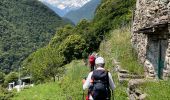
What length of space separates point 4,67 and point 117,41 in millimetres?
132844

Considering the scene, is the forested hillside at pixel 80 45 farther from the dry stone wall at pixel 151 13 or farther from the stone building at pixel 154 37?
the stone building at pixel 154 37

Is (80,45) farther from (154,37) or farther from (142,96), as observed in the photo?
(142,96)

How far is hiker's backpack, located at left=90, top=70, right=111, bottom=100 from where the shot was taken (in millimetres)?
11703

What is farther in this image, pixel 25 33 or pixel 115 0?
pixel 25 33

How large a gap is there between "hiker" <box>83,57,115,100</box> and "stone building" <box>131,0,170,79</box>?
22.4ft

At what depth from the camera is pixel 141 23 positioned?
76.9 feet

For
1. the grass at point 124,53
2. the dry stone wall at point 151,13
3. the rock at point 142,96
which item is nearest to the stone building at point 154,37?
the dry stone wall at point 151,13

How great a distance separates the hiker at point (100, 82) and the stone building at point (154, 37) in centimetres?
683

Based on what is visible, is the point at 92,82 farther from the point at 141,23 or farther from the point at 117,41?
the point at 117,41

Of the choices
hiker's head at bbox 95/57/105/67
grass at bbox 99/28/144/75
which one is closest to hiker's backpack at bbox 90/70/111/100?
hiker's head at bbox 95/57/105/67

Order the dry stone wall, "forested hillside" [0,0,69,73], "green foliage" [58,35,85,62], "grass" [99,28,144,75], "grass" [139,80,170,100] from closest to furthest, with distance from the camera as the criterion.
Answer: "grass" [139,80,170,100] → the dry stone wall → "grass" [99,28,144,75] → "green foliage" [58,35,85,62] → "forested hillside" [0,0,69,73]

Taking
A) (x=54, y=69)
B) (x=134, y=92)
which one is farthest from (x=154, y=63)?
(x=54, y=69)

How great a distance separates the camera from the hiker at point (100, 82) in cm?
1170

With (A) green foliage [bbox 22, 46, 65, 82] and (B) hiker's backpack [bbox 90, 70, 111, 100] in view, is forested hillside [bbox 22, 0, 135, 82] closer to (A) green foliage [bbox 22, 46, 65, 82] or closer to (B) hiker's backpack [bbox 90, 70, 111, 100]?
(A) green foliage [bbox 22, 46, 65, 82]
